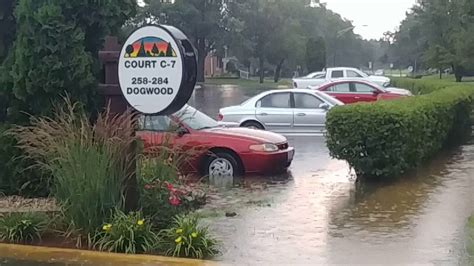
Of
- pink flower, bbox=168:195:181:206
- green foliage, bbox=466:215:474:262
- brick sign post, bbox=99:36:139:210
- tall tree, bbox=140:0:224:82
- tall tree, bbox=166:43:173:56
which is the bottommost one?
green foliage, bbox=466:215:474:262

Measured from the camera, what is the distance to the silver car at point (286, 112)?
19938mm

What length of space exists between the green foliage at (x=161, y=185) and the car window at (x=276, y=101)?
998 cm

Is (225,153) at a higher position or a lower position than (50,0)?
lower

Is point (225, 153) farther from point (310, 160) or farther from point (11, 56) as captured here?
point (11, 56)

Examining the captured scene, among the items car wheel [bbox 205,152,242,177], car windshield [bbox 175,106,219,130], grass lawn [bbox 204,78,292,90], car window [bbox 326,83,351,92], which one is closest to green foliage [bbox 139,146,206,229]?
car wheel [bbox 205,152,242,177]

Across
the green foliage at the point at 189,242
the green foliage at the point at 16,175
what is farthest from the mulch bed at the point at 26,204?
the green foliage at the point at 189,242

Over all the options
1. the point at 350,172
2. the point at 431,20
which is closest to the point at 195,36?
the point at 431,20

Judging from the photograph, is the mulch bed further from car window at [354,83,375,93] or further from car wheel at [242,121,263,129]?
car window at [354,83,375,93]

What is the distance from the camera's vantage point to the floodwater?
8320mm

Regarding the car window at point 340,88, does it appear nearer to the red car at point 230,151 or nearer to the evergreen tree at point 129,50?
the red car at point 230,151

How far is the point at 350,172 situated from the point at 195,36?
57944mm

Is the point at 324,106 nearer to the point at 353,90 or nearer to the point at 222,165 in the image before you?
the point at 222,165

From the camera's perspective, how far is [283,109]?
794 inches

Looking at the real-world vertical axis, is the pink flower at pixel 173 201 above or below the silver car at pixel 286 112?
Result: below
